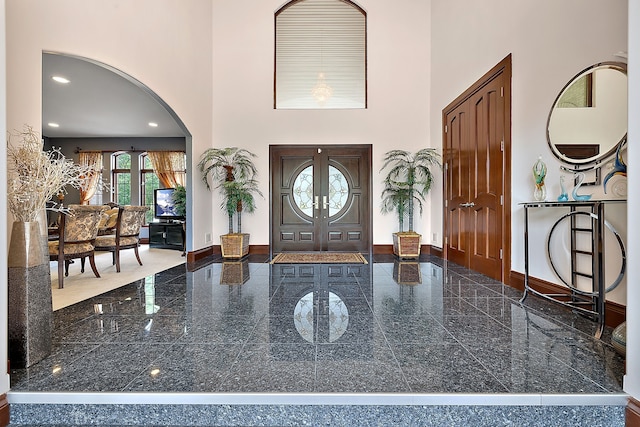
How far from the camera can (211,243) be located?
6.08 m

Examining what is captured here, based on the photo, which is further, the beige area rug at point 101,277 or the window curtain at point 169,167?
the window curtain at point 169,167

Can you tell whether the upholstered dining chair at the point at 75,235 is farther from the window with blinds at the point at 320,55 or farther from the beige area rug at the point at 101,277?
the window with blinds at the point at 320,55

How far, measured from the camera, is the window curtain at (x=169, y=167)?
9109 millimetres

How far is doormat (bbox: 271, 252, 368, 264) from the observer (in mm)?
5207

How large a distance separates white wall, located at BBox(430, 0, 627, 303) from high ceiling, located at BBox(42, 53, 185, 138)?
161 inches

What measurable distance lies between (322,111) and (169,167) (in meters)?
5.04

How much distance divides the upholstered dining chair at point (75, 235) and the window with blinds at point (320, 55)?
143 inches

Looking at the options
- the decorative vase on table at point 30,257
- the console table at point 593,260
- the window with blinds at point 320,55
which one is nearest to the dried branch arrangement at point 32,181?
the decorative vase on table at point 30,257

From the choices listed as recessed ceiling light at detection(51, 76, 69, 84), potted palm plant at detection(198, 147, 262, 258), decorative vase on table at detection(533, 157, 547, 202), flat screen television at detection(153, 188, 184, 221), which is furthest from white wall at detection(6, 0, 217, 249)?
decorative vase on table at detection(533, 157, 547, 202)

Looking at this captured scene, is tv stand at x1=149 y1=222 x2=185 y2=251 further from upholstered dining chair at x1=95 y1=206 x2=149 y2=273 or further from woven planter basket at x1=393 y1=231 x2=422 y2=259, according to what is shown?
woven planter basket at x1=393 y1=231 x2=422 y2=259

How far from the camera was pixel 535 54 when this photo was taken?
312 centimetres

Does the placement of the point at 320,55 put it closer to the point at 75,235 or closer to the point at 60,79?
the point at 60,79

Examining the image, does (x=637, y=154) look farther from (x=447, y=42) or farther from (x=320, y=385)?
(x=447, y=42)

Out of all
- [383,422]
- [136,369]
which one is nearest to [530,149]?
[383,422]
